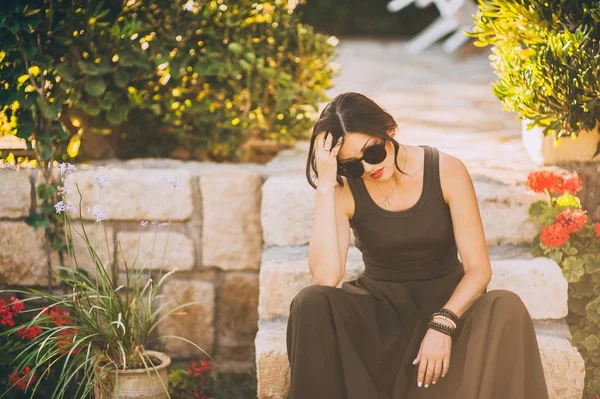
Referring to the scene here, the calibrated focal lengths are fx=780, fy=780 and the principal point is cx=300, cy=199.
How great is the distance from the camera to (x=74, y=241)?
3.73m

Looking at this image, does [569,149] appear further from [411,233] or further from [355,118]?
[355,118]

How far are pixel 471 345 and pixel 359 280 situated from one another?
2.13ft

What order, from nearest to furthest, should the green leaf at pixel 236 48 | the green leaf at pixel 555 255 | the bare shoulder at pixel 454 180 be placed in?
the bare shoulder at pixel 454 180 < the green leaf at pixel 555 255 < the green leaf at pixel 236 48

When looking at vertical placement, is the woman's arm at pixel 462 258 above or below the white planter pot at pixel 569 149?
below

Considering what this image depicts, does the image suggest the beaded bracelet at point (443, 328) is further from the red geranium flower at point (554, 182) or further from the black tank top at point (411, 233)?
the red geranium flower at point (554, 182)

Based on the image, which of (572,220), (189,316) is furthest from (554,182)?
(189,316)

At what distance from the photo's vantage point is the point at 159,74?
161 inches

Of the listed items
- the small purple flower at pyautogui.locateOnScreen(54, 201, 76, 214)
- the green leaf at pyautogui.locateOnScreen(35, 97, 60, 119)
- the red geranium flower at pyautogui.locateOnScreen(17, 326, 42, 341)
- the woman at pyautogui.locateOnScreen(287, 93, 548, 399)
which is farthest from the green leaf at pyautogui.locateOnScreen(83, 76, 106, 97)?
the woman at pyautogui.locateOnScreen(287, 93, 548, 399)

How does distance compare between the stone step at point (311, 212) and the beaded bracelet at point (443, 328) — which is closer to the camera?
the beaded bracelet at point (443, 328)

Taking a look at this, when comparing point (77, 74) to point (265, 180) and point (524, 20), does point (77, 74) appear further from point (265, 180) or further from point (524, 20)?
point (524, 20)

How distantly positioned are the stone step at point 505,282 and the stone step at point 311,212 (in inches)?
6.6

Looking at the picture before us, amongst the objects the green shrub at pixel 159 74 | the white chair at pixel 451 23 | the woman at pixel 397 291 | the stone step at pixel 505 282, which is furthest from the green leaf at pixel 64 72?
the white chair at pixel 451 23

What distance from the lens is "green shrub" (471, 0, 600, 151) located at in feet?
10.4

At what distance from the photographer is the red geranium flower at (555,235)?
3.23 meters
